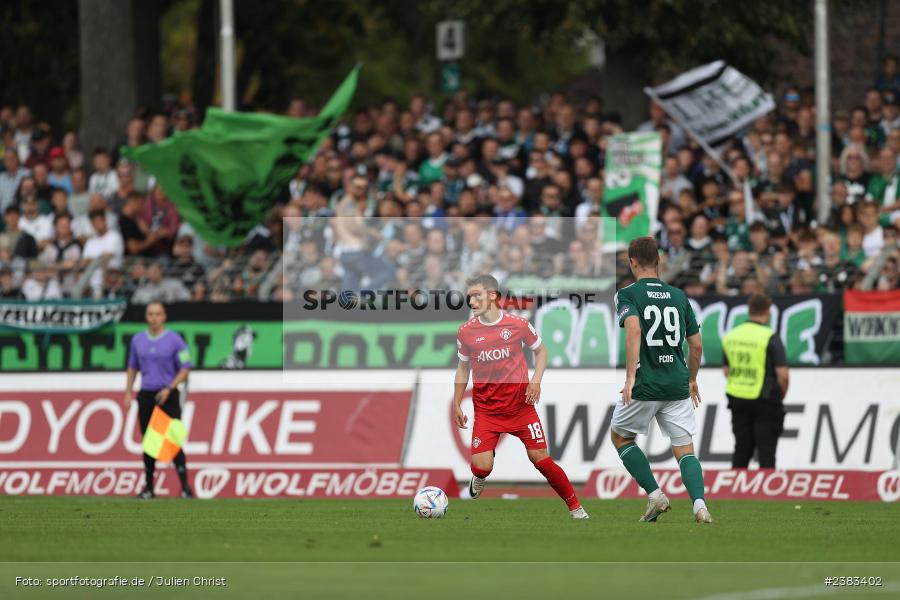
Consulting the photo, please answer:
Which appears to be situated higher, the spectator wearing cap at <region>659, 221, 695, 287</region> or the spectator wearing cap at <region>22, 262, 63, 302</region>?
the spectator wearing cap at <region>659, 221, 695, 287</region>

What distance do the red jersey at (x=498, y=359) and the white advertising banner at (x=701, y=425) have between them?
6.27m

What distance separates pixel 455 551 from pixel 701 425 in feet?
30.9

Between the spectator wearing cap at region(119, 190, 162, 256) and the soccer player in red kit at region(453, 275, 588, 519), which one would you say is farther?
the spectator wearing cap at region(119, 190, 162, 256)

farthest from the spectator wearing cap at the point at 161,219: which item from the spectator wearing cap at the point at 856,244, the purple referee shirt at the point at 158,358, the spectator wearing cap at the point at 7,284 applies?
the spectator wearing cap at the point at 856,244

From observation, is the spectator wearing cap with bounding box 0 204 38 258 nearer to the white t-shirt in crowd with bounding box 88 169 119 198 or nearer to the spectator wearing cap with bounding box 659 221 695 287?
the white t-shirt in crowd with bounding box 88 169 119 198

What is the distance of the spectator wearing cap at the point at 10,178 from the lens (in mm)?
27156

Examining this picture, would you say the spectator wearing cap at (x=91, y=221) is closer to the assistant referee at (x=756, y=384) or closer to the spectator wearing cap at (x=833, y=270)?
the spectator wearing cap at (x=833, y=270)

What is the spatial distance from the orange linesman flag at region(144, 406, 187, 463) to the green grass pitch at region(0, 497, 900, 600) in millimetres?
1974

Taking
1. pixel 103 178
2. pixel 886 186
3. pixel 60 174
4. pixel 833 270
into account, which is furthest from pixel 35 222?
pixel 886 186

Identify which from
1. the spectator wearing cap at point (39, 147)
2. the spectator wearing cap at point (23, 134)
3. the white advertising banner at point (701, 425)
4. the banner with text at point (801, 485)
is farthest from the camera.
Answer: the spectator wearing cap at point (23, 134)

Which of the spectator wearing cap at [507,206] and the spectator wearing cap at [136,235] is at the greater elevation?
the spectator wearing cap at [507,206]

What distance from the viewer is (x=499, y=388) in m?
14.4

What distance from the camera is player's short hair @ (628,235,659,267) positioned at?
1323 centimetres

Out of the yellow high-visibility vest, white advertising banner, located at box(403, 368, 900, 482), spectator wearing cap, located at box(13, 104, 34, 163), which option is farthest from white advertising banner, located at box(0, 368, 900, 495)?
spectator wearing cap, located at box(13, 104, 34, 163)
